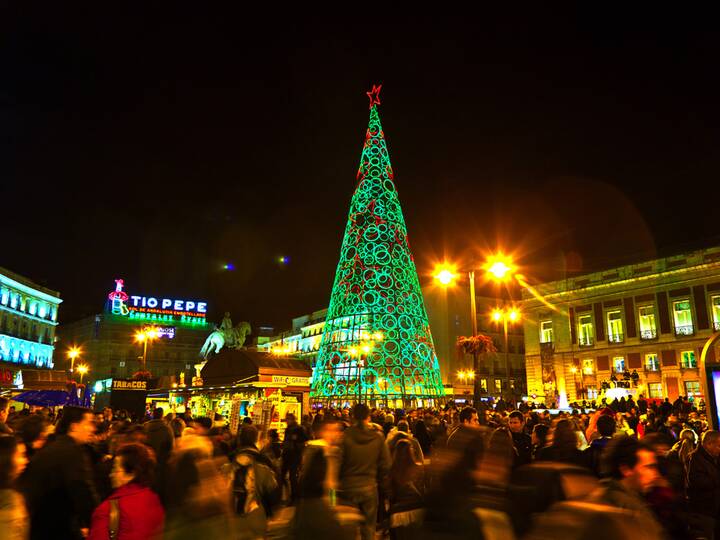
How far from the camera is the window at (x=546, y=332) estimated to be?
52069 mm

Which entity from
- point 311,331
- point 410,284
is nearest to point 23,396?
point 410,284

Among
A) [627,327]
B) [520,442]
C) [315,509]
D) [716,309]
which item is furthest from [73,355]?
[315,509]

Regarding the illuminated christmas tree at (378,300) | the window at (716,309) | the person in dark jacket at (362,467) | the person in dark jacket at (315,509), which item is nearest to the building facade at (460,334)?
the window at (716,309)

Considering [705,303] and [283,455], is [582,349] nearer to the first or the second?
[705,303]

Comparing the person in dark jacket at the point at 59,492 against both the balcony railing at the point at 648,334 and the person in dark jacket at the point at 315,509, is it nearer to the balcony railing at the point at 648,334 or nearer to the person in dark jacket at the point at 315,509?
the person in dark jacket at the point at 315,509

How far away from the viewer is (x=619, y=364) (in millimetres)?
46281

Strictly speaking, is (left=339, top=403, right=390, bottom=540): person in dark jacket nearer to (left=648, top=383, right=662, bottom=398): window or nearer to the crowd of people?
the crowd of people

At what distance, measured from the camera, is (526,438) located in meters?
8.92

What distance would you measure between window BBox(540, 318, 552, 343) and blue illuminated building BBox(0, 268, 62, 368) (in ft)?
182

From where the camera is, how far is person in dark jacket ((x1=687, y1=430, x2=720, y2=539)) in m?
6.11

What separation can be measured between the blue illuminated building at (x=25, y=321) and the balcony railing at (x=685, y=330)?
64.6m

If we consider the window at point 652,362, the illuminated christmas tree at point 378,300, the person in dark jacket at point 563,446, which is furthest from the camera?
the window at point 652,362

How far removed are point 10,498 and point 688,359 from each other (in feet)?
153

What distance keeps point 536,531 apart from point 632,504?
0.93 m
